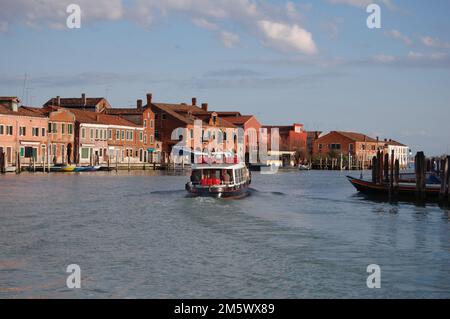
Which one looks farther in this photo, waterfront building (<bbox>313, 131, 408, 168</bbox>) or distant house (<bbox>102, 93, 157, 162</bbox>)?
waterfront building (<bbox>313, 131, 408, 168</bbox>)

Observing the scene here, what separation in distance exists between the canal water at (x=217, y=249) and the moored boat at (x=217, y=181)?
144 cm

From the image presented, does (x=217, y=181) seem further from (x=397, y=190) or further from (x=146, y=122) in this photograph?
(x=146, y=122)

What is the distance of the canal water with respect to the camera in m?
16.6

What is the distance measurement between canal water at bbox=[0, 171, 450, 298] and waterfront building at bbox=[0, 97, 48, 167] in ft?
110

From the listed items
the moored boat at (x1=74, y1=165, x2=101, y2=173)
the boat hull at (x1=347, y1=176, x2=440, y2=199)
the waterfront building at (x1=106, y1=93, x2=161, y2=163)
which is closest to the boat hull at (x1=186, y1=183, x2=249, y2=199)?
the boat hull at (x1=347, y1=176, x2=440, y2=199)

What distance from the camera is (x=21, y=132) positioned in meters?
70.3

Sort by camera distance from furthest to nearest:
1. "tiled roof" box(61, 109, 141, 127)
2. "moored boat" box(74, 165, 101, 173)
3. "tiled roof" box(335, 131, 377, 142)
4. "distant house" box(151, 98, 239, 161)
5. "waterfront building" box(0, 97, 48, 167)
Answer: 1. "tiled roof" box(335, 131, 377, 142)
2. "distant house" box(151, 98, 239, 161)
3. "tiled roof" box(61, 109, 141, 127)
4. "moored boat" box(74, 165, 101, 173)
5. "waterfront building" box(0, 97, 48, 167)

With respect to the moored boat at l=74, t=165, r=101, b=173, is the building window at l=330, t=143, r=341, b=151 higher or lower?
higher

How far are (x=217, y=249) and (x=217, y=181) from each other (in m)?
18.0

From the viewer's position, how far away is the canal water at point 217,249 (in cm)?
1658

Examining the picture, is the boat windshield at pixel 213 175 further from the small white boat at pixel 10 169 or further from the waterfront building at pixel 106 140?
the waterfront building at pixel 106 140

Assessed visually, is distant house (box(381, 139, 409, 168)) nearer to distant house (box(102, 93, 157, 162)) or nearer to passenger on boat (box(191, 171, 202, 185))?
distant house (box(102, 93, 157, 162))
